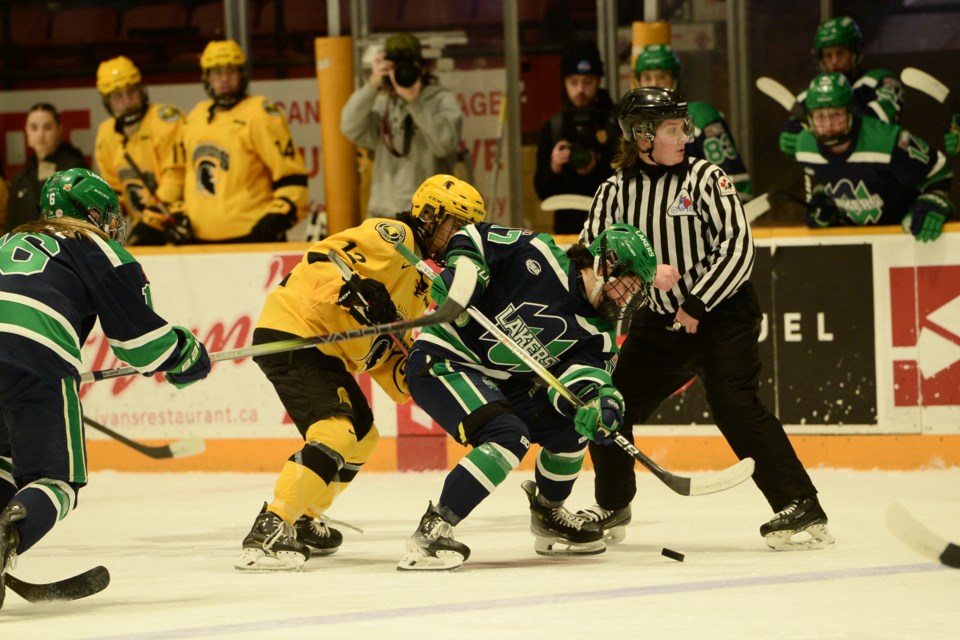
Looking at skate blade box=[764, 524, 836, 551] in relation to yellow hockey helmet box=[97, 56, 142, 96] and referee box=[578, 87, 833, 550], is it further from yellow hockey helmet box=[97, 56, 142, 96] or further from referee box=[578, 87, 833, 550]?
yellow hockey helmet box=[97, 56, 142, 96]

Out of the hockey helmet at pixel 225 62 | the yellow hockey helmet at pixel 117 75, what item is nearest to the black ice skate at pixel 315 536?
the hockey helmet at pixel 225 62

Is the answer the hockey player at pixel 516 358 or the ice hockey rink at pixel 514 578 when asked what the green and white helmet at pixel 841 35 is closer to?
the ice hockey rink at pixel 514 578

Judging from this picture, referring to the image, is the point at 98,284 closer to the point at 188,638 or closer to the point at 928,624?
the point at 188,638

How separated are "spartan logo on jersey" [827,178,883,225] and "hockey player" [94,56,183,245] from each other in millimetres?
2860

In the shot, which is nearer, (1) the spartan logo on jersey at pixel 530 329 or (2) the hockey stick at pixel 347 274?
(1) the spartan logo on jersey at pixel 530 329

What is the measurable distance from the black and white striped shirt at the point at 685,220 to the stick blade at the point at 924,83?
2158 millimetres

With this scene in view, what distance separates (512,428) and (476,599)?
0.60m

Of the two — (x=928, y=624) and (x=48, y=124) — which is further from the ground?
(x=48, y=124)

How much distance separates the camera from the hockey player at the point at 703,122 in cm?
678

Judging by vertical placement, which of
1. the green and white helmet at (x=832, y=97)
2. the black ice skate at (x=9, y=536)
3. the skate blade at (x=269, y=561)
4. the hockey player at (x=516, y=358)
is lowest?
the skate blade at (x=269, y=561)

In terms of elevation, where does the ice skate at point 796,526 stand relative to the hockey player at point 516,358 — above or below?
below

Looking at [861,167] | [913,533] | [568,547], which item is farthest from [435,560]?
[861,167]

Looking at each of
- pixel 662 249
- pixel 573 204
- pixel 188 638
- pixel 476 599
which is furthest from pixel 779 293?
pixel 188 638

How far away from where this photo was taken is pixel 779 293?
6.53 metres
